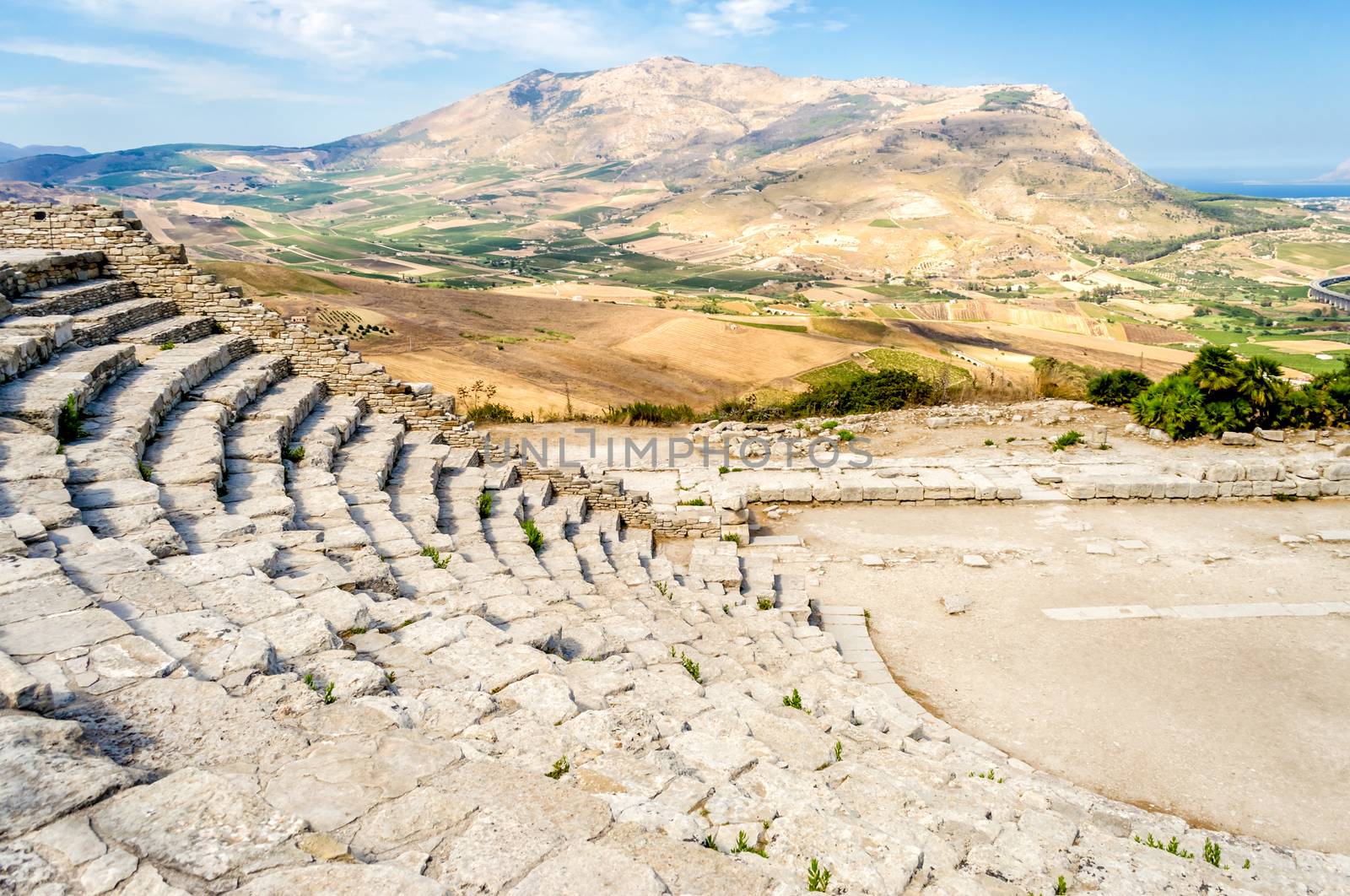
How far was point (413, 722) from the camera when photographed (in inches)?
188

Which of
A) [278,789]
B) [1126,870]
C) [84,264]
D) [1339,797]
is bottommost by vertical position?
[1339,797]

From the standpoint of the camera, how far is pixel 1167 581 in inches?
480

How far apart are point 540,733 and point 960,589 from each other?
886cm

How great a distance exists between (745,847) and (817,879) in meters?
0.40

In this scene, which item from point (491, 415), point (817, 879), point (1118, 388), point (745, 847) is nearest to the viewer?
point (817, 879)

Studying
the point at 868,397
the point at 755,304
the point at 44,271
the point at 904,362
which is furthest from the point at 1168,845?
the point at 755,304

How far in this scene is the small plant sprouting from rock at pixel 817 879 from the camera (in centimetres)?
393

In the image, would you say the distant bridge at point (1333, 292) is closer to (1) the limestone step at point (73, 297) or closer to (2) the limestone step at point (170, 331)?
(2) the limestone step at point (170, 331)

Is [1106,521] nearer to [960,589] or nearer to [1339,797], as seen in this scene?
[960,589]

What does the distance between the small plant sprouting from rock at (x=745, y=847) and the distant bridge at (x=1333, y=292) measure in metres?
131

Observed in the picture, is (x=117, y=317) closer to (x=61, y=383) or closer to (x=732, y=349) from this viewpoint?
(x=61, y=383)

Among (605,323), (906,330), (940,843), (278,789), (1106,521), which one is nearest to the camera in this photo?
(278,789)

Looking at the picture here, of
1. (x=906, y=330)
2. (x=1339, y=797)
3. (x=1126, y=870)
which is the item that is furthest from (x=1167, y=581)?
(x=906, y=330)

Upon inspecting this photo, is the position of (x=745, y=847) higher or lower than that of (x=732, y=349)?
higher
